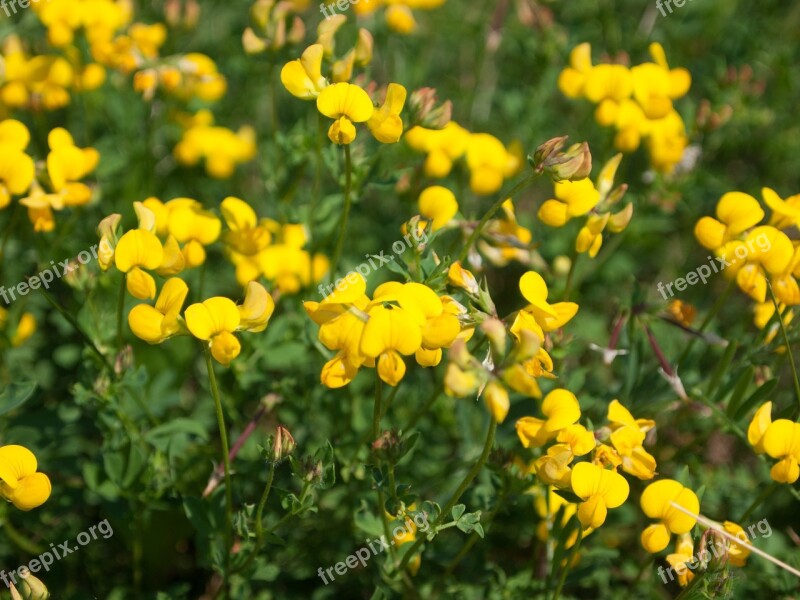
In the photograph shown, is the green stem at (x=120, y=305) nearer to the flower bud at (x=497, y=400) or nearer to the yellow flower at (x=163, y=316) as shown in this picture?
the yellow flower at (x=163, y=316)

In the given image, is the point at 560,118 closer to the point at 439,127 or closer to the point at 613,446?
the point at 439,127

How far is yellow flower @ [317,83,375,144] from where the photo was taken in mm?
2492

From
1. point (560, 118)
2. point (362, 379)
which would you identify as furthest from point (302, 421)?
point (560, 118)

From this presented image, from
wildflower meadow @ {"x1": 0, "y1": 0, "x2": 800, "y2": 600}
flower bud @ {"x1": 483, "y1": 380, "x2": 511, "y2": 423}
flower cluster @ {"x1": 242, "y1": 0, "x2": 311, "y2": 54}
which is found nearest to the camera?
flower bud @ {"x1": 483, "y1": 380, "x2": 511, "y2": 423}

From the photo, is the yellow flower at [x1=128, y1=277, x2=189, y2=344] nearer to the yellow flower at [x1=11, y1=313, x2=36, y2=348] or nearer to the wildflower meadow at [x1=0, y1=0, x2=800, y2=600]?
the wildflower meadow at [x1=0, y1=0, x2=800, y2=600]

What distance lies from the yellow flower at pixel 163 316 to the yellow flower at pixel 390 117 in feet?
2.37

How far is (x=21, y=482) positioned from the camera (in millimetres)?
2312

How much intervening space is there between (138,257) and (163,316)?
21 centimetres

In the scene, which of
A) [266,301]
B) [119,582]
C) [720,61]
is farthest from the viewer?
[720,61]

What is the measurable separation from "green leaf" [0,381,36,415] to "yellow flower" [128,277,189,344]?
2.13 ft

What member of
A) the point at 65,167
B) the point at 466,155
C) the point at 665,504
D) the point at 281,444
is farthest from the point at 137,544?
the point at 466,155

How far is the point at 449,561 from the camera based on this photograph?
2852 millimetres

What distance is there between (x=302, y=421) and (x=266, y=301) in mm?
1029

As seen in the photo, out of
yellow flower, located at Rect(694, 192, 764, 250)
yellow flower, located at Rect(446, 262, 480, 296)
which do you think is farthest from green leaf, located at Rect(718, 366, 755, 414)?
yellow flower, located at Rect(446, 262, 480, 296)
